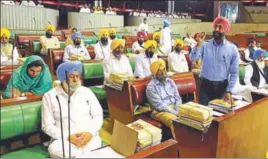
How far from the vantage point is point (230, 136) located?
210 centimetres

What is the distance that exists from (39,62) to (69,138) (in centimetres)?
72

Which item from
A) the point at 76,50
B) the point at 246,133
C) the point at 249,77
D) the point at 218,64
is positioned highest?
the point at 76,50

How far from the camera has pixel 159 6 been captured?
13.1 metres

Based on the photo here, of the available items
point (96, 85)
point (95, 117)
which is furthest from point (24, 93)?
point (96, 85)

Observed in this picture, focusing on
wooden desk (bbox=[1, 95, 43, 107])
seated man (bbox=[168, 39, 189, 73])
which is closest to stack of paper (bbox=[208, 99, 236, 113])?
wooden desk (bbox=[1, 95, 43, 107])

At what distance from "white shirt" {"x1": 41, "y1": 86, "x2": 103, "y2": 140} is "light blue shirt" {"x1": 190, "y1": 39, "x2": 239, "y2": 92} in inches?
44.3

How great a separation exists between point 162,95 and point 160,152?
4.33 feet

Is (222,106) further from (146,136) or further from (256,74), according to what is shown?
(256,74)

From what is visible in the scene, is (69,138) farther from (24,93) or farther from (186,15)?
(186,15)

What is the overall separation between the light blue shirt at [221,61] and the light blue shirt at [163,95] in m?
0.38

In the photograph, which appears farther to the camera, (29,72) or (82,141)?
(29,72)

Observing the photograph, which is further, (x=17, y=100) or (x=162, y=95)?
(x=162, y=95)

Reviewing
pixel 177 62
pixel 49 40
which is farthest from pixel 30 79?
pixel 49 40

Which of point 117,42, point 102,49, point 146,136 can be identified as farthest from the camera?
point 102,49
